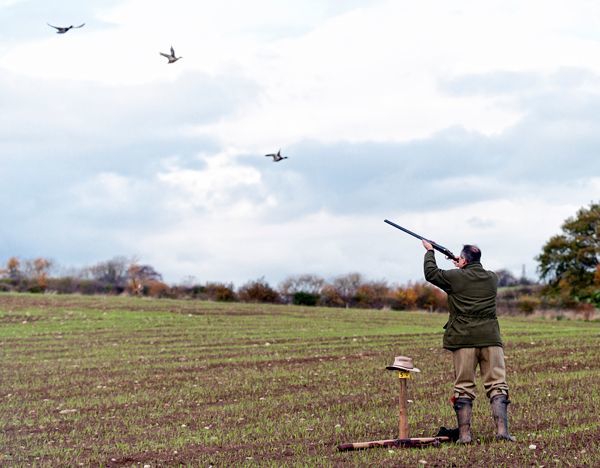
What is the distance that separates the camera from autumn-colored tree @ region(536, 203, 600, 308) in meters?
68.8

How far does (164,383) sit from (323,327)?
21.4 m

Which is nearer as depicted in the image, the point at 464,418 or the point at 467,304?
the point at 464,418

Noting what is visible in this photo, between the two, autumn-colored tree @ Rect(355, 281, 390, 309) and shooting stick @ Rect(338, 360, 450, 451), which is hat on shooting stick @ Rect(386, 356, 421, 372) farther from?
autumn-colored tree @ Rect(355, 281, 390, 309)

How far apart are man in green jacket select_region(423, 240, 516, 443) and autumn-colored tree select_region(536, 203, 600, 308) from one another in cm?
5878

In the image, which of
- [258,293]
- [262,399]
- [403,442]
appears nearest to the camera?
[403,442]

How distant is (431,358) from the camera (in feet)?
80.8

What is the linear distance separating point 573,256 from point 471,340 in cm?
6233

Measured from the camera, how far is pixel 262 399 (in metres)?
16.9

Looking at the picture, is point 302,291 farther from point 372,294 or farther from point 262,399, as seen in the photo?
point 262,399

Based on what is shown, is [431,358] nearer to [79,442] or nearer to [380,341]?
[380,341]

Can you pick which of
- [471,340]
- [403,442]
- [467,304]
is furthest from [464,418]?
[467,304]

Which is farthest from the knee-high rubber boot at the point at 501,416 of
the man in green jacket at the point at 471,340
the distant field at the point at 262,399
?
the distant field at the point at 262,399

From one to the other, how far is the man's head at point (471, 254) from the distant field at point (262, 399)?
2.37 m

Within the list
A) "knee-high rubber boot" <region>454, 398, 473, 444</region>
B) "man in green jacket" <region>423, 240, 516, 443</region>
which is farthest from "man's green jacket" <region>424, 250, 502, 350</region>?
"knee-high rubber boot" <region>454, 398, 473, 444</region>
